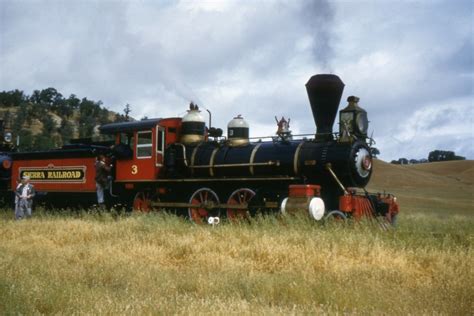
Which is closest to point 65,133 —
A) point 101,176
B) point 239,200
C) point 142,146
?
point 101,176

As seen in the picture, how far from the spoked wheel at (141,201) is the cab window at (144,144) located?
1.09 metres

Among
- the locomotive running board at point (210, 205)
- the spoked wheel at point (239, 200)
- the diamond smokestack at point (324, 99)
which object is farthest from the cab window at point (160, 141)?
the diamond smokestack at point (324, 99)

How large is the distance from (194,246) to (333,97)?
5.84 metres

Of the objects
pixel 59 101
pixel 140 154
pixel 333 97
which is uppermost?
pixel 59 101

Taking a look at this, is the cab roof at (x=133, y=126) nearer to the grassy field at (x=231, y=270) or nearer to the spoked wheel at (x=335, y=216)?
the grassy field at (x=231, y=270)

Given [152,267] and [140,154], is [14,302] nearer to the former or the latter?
[152,267]

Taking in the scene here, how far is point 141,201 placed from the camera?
50.0 feet

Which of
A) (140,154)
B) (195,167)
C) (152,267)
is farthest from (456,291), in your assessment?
(140,154)

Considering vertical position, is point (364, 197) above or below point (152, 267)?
above

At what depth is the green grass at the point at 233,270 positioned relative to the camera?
214 inches

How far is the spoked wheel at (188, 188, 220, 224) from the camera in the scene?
13.7 m

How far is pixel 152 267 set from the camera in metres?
7.75

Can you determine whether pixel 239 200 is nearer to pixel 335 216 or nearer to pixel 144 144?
pixel 335 216

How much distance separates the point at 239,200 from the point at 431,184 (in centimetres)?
4577
